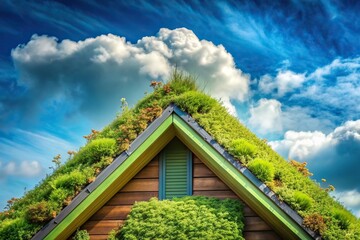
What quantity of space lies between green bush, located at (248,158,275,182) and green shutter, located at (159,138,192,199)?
167cm

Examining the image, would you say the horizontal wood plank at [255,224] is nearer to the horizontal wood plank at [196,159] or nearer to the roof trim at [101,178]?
the horizontal wood plank at [196,159]

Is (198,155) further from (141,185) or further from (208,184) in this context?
(141,185)

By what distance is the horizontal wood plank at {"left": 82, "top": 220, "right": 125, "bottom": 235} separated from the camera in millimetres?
10777

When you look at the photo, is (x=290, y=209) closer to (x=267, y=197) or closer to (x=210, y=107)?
(x=267, y=197)

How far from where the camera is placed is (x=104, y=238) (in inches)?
422

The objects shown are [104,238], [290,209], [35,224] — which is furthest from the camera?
[104,238]

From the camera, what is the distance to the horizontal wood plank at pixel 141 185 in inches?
433

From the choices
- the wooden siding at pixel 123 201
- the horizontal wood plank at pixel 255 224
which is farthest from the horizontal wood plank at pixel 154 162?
the horizontal wood plank at pixel 255 224

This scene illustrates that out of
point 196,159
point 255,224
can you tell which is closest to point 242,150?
point 196,159

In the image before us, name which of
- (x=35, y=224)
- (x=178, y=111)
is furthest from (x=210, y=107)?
(x=35, y=224)

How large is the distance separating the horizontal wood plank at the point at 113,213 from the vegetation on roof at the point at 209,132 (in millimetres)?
980

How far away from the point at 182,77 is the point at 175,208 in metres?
2.84

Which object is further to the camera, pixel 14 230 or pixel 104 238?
pixel 104 238

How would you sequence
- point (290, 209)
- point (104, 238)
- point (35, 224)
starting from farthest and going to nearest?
point (104, 238), point (35, 224), point (290, 209)
